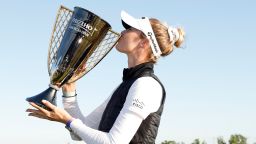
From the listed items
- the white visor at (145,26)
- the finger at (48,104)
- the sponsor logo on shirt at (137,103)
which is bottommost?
the finger at (48,104)

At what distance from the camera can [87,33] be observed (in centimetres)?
400

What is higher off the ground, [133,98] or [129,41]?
[129,41]

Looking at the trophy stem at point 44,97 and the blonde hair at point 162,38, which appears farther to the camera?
the blonde hair at point 162,38

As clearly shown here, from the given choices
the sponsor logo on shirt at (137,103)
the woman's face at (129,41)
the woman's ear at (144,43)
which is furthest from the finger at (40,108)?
the woman's ear at (144,43)

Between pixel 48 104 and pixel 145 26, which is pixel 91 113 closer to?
pixel 48 104

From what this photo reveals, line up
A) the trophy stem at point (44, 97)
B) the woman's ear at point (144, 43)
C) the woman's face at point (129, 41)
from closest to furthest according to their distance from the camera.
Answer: the trophy stem at point (44, 97), the woman's face at point (129, 41), the woman's ear at point (144, 43)

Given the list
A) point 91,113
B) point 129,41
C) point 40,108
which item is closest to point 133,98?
point 129,41


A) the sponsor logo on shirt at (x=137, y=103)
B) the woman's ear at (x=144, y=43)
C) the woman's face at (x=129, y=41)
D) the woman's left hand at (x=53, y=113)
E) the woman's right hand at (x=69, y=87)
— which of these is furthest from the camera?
the woman's right hand at (x=69, y=87)

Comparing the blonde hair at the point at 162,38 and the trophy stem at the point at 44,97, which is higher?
the blonde hair at the point at 162,38

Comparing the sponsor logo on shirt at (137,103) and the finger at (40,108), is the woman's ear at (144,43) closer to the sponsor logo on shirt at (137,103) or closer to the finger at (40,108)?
the sponsor logo on shirt at (137,103)

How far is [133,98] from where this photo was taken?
3625 mm

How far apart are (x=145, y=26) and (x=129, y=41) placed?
250 mm

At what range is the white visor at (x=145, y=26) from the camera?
4.09 m

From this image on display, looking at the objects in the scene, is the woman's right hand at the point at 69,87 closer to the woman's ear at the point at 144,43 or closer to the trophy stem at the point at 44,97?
the trophy stem at the point at 44,97
